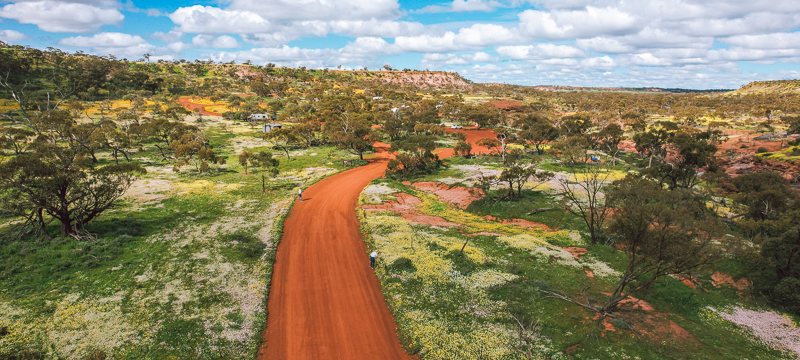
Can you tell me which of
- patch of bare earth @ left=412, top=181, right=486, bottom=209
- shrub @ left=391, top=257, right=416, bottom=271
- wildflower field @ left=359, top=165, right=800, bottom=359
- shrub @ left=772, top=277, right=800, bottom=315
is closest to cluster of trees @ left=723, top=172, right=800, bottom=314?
shrub @ left=772, top=277, right=800, bottom=315

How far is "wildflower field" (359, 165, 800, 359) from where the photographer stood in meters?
18.7

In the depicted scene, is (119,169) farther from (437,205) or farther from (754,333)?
(754,333)

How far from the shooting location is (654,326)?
2028 centimetres

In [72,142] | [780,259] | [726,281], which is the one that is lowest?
[726,281]

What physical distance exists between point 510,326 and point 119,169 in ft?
141

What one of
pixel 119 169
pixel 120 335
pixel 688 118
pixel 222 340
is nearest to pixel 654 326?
pixel 222 340

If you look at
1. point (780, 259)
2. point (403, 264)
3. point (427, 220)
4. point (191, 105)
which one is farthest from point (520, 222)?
point (191, 105)

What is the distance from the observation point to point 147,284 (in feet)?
79.3

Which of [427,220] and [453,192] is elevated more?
[453,192]

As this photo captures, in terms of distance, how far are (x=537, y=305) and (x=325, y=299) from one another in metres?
16.2

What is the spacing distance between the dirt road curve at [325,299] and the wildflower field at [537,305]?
59.8 inches

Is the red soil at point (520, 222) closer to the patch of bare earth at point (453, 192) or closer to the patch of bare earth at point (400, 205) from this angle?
the patch of bare earth at point (453, 192)

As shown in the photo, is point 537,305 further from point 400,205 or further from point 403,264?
point 400,205

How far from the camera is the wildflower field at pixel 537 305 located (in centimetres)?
1869
